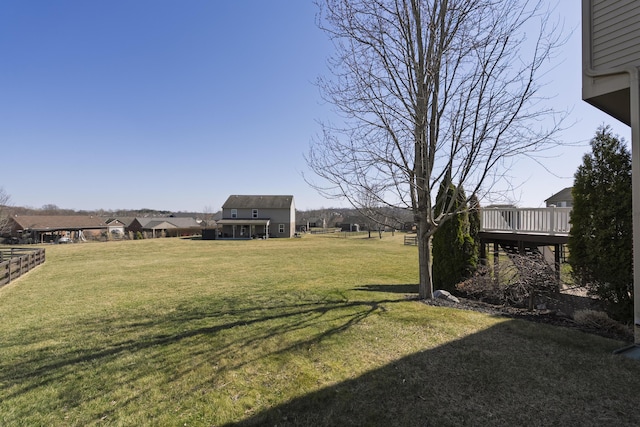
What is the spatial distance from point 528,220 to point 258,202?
39963 millimetres

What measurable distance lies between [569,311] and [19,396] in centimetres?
935

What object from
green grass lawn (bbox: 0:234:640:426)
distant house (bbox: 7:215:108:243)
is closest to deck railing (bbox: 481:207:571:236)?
green grass lawn (bbox: 0:234:640:426)

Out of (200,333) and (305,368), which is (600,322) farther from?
(200,333)

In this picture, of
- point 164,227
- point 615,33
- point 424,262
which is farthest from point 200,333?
point 164,227

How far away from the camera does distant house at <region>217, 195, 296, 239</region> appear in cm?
4306

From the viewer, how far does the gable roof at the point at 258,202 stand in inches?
1773

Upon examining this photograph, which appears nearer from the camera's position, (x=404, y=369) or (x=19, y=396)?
(x=19, y=396)

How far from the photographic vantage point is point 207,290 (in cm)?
935

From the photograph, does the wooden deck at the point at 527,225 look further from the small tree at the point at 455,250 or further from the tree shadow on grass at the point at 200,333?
the tree shadow on grass at the point at 200,333

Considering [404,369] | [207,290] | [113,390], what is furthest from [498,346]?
[207,290]

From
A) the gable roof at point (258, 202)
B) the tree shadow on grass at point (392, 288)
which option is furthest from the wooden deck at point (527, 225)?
the gable roof at point (258, 202)

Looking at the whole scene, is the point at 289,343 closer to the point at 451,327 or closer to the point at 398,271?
the point at 451,327

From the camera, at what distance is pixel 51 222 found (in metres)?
44.6

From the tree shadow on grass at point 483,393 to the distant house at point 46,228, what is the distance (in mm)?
47733
